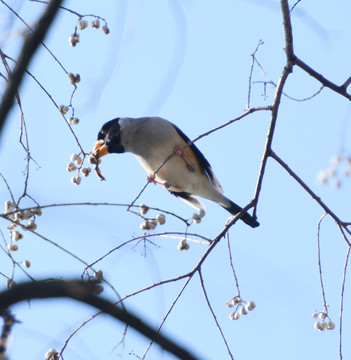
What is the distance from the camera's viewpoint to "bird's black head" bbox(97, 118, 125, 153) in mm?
4828

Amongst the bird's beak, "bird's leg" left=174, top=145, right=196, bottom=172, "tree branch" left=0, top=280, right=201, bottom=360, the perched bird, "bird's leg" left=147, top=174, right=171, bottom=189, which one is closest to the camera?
"tree branch" left=0, top=280, right=201, bottom=360

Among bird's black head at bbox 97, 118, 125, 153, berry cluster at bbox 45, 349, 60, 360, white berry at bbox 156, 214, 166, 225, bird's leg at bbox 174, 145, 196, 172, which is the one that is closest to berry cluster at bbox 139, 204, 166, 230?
white berry at bbox 156, 214, 166, 225

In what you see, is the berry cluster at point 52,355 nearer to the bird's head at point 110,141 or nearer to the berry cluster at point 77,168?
the berry cluster at point 77,168

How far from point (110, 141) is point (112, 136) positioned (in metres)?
0.05

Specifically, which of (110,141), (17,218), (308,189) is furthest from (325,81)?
(110,141)

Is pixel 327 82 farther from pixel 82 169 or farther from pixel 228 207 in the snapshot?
pixel 228 207

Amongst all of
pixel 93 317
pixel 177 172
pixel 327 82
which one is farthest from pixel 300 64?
pixel 177 172

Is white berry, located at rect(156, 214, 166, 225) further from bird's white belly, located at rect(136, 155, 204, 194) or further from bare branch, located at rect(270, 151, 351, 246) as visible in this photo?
bird's white belly, located at rect(136, 155, 204, 194)

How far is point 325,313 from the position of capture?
3078 millimetres

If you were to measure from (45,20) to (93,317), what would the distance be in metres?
1.58

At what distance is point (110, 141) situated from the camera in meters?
4.86

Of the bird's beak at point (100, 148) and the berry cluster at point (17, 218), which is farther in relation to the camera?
the bird's beak at point (100, 148)

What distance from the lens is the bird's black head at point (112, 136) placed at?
4828mm

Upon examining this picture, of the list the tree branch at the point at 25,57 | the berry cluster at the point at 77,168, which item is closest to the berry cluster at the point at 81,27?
the berry cluster at the point at 77,168
